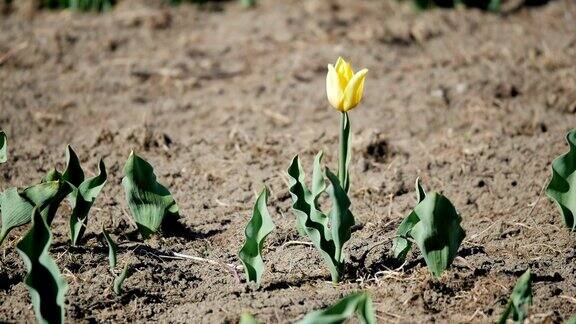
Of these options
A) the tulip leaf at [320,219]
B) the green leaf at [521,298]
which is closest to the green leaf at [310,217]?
the tulip leaf at [320,219]

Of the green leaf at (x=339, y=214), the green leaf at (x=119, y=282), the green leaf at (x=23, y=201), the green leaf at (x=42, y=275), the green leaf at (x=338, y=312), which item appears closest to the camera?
the green leaf at (x=338, y=312)

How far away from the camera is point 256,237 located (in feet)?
9.52

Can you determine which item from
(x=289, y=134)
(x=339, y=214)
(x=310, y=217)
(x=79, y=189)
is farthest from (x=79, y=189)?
(x=289, y=134)

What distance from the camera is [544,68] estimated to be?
5.18 metres

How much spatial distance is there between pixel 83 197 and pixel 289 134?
1.63 m

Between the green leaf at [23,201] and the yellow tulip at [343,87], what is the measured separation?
110 cm

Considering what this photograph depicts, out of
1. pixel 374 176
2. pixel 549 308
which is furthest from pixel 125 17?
pixel 549 308

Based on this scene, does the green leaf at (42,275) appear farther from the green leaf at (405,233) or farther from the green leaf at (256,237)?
the green leaf at (405,233)

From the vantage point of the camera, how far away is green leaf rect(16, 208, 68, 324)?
2.49 m

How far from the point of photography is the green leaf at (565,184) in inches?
121

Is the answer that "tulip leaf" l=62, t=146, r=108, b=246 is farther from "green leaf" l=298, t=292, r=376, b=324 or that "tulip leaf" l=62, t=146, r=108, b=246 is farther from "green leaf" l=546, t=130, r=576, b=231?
"green leaf" l=546, t=130, r=576, b=231

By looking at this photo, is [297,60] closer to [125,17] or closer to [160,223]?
[125,17]

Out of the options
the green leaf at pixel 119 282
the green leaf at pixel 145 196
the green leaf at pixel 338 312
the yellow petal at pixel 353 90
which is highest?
the yellow petal at pixel 353 90

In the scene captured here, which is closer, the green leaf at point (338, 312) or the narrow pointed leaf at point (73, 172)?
the green leaf at point (338, 312)
